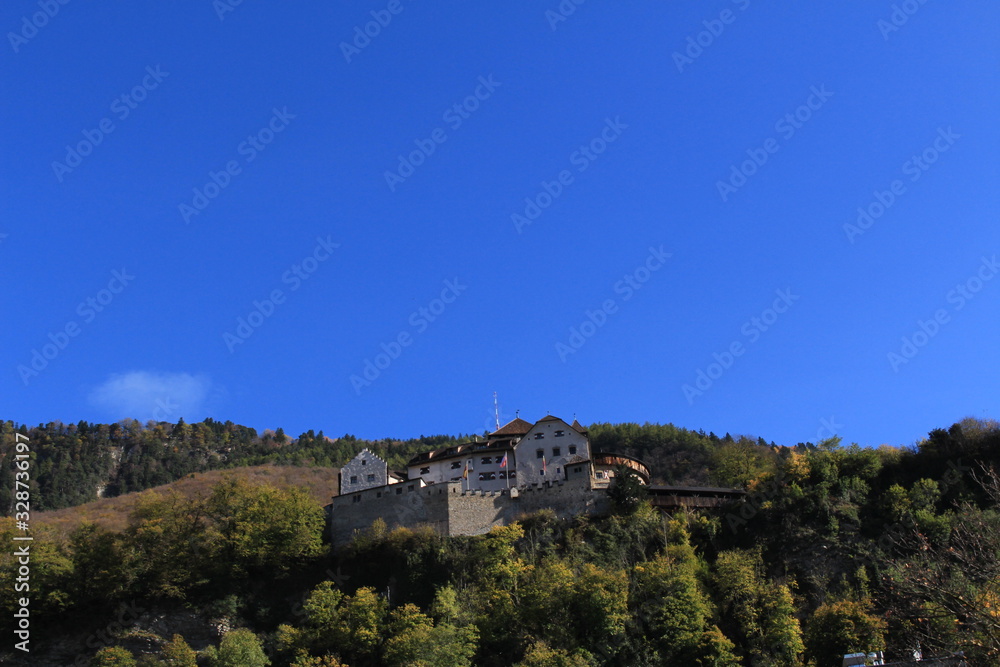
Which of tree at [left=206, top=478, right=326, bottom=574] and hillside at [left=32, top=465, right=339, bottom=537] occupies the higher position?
hillside at [left=32, top=465, right=339, bottom=537]

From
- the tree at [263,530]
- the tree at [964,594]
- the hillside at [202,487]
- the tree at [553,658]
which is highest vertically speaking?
the hillside at [202,487]

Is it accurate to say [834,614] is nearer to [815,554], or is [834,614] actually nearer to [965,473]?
[815,554]

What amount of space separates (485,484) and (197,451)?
4231 inches

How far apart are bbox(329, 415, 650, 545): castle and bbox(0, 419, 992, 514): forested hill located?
88.7 feet

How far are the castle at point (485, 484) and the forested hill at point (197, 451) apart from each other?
1064 inches

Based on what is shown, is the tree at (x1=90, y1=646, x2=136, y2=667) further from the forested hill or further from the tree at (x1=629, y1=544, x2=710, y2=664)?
the forested hill

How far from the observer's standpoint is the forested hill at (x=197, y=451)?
359 ft

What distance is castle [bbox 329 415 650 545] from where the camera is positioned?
62.9 meters

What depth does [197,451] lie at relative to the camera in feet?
532

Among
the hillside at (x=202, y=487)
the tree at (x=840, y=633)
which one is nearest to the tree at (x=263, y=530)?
the tree at (x=840, y=633)

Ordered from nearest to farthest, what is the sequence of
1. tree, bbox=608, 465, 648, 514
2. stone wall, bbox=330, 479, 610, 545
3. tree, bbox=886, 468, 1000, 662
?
tree, bbox=886, 468, 1000, 662
tree, bbox=608, 465, 648, 514
stone wall, bbox=330, 479, 610, 545

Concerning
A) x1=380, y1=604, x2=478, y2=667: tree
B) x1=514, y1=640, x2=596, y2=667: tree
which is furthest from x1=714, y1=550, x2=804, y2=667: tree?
x1=380, y1=604, x2=478, y2=667: tree

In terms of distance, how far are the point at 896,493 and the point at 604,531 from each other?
18.4m

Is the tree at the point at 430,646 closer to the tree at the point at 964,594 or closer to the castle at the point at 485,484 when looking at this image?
the castle at the point at 485,484
